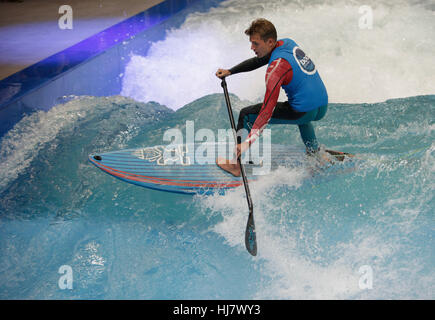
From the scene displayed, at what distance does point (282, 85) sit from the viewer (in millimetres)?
2264

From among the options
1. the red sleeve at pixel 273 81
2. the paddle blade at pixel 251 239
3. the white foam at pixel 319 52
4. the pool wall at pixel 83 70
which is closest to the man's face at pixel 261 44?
the red sleeve at pixel 273 81

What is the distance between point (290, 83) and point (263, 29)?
0.32m

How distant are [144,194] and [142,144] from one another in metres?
0.68

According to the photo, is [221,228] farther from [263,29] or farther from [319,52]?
[319,52]

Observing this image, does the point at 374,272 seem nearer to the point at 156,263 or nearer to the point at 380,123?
→ the point at 156,263

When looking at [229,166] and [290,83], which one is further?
[229,166]

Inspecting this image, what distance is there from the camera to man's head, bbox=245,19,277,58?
220cm

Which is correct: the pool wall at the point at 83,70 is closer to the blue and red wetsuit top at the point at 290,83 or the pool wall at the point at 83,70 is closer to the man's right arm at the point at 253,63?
the man's right arm at the point at 253,63

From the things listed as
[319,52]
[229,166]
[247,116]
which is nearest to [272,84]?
[247,116]

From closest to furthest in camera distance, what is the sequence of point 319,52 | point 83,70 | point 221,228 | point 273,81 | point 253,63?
point 273,81 < point 221,228 < point 253,63 < point 83,70 < point 319,52

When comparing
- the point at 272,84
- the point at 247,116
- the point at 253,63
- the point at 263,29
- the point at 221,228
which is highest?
the point at 263,29

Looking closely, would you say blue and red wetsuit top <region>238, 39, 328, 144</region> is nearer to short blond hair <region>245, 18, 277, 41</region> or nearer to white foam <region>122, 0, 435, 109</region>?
short blond hair <region>245, 18, 277, 41</region>

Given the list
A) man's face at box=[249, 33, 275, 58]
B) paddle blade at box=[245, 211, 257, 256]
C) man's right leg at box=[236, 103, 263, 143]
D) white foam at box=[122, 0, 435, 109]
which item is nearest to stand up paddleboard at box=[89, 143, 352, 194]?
man's right leg at box=[236, 103, 263, 143]

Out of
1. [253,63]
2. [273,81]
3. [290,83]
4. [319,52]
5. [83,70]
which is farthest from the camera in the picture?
[319,52]
